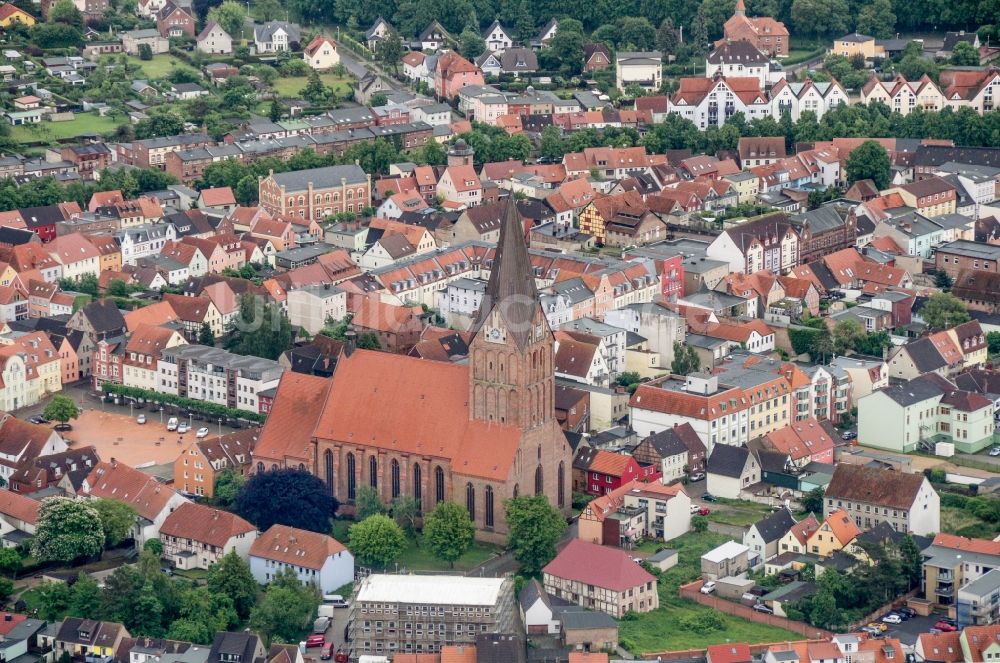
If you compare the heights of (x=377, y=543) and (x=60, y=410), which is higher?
(x=377, y=543)

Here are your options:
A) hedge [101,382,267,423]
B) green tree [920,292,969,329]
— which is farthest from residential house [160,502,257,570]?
green tree [920,292,969,329]

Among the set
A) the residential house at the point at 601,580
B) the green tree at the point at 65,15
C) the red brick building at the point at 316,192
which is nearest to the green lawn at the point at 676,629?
the residential house at the point at 601,580

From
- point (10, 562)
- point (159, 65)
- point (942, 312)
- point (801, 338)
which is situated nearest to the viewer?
point (10, 562)

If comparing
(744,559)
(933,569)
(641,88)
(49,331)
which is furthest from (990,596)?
(641,88)

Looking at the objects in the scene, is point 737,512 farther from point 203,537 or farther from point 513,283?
point 203,537

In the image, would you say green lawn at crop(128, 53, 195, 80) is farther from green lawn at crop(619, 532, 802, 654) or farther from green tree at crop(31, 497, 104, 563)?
green lawn at crop(619, 532, 802, 654)

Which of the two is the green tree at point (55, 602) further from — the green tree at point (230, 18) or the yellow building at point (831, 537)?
the green tree at point (230, 18)

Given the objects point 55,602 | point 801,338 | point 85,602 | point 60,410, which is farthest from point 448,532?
point 801,338
